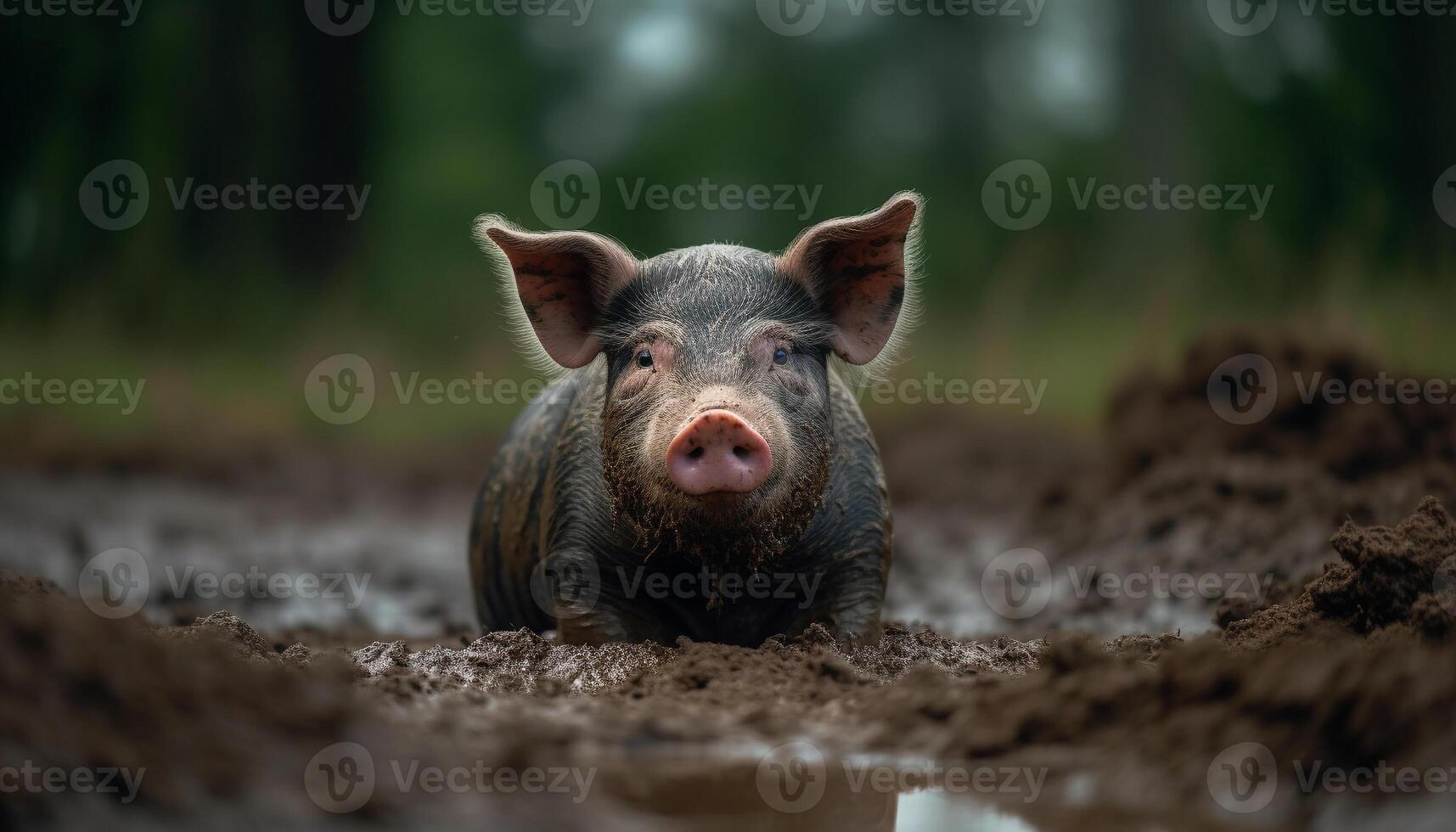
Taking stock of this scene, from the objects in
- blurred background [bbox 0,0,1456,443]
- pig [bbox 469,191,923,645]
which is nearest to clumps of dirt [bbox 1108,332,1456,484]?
blurred background [bbox 0,0,1456,443]

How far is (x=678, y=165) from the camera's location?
10906 mm

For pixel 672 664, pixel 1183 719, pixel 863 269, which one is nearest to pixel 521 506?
pixel 672 664

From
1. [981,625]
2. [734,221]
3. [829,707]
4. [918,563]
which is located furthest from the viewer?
[734,221]

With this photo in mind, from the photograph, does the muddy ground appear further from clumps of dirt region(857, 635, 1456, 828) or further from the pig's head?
the pig's head

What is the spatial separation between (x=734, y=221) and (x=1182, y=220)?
3.58 m

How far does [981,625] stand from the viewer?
584 cm

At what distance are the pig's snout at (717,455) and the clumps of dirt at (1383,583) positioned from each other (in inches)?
62.4

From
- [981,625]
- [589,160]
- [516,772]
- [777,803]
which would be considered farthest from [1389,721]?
[589,160]

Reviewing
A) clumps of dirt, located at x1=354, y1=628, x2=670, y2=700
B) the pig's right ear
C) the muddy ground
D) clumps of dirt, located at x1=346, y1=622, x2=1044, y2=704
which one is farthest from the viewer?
the pig's right ear

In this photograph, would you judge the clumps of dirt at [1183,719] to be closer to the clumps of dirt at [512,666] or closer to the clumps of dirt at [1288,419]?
the clumps of dirt at [512,666]

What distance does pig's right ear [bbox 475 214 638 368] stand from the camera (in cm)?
449

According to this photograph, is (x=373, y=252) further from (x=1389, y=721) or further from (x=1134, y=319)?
(x=1389, y=721)

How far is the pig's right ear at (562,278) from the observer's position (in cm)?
449

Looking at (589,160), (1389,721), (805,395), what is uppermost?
(589,160)
